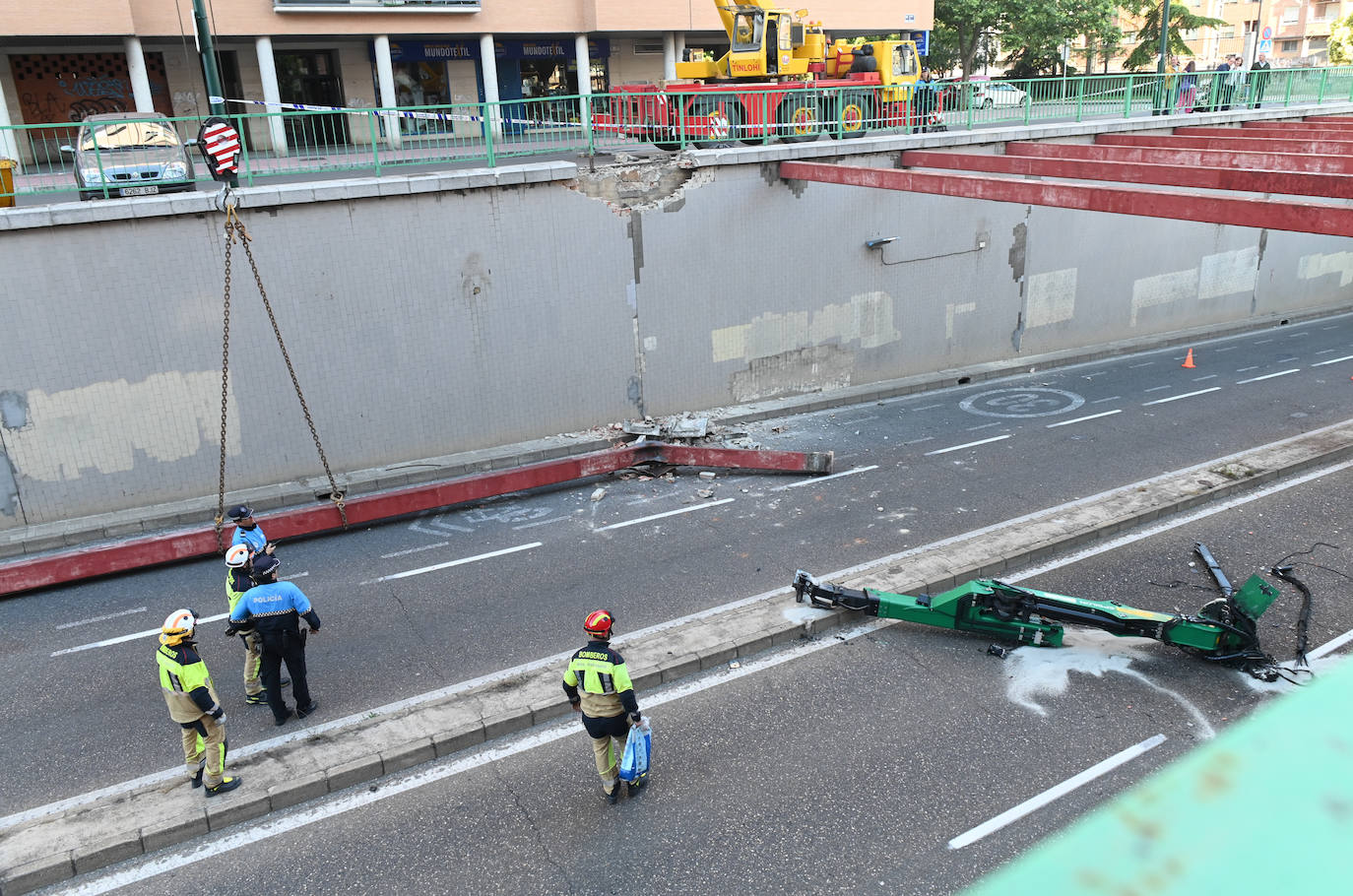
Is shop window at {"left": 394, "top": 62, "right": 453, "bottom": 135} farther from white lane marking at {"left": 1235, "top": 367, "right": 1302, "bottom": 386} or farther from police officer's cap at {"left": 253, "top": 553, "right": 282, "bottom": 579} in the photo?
police officer's cap at {"left": 253, "top": 553, "right": 282, "bottom": 579}

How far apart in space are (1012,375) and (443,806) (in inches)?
619

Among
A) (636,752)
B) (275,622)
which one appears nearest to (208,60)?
(275,622)

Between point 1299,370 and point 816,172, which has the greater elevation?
point 816,172

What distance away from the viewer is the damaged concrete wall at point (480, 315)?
12.1 m

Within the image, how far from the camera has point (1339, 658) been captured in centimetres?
824

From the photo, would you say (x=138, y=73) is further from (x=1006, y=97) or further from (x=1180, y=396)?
(x=1180, y=396)

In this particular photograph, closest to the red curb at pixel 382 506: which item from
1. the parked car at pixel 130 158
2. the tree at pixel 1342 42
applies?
the parked car at pixel 130 158

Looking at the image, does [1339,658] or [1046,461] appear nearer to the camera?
[1339,658]

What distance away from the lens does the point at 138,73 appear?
23703mm

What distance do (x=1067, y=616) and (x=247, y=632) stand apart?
23.3 ft

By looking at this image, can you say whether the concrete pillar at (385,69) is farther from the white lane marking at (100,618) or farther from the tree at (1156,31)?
the tree at (1156,31)

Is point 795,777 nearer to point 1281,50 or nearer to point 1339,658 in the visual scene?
point 1339,658

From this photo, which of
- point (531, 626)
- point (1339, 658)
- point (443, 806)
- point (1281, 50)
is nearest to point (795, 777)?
point (443, 806)

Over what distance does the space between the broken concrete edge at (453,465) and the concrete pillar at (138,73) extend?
15.7 m
